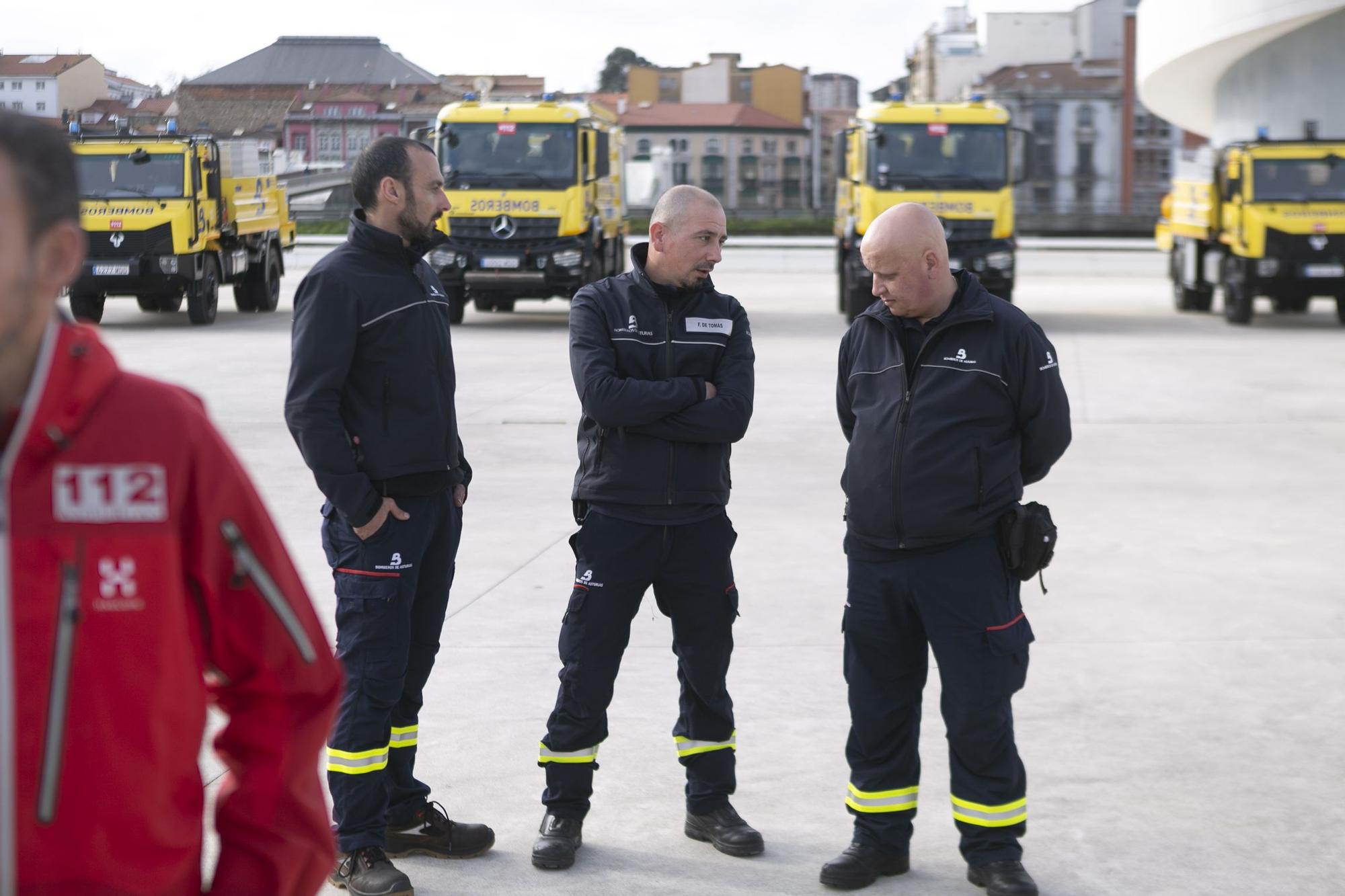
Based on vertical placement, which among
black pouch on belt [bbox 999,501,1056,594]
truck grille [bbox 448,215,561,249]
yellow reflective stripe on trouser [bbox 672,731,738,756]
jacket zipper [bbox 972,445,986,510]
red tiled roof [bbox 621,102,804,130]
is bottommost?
yellow reflective stripe on trouser [bbox 672,731,738,756]

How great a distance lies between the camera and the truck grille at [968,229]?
768 inches

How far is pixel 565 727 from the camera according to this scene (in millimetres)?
4137

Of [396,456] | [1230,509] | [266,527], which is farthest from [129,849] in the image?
[1230,509]

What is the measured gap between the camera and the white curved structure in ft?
123

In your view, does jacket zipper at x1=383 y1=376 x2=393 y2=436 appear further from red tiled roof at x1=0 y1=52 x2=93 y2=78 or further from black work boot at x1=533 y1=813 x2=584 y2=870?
red tiled roof at x1=0 y1=52 x2=93 y2=78

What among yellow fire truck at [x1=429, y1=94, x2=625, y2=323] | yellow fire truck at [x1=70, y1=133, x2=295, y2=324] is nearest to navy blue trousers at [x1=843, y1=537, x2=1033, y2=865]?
yellow fire truck at [x1=429, y1=94, x2=625, y2=323]

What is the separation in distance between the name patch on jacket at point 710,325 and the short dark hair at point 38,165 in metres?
2.79

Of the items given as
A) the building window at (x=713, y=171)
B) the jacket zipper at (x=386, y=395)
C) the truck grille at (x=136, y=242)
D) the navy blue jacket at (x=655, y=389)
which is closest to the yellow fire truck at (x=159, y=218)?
the truck grille at (x=136, y=242)

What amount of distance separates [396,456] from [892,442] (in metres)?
1.18

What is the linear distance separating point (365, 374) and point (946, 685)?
157 centimetres

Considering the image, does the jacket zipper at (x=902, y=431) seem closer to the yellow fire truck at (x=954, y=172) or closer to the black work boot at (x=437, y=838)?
the black work boot at (x=437, y=838)

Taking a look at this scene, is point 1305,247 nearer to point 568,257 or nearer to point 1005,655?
point 568,257

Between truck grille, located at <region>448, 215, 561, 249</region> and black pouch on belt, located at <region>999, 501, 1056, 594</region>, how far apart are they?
16574mm

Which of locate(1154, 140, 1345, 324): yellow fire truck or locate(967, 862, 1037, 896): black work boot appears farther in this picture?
locate(1154, 140, 1345, 324): yellow fire truck
